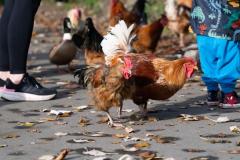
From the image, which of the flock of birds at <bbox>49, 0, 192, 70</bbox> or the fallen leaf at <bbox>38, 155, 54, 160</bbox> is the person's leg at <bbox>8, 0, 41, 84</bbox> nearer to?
the flock of birds at <bbox>49, 0, 192, 70</bbox>

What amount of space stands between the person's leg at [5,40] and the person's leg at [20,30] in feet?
0.61

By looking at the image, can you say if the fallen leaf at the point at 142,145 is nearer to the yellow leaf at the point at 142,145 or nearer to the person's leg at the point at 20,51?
the yellow leaf at the point at 142,145

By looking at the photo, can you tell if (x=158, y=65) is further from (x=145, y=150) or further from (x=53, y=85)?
(x=53, y=85)

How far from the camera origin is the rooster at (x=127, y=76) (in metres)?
6.13

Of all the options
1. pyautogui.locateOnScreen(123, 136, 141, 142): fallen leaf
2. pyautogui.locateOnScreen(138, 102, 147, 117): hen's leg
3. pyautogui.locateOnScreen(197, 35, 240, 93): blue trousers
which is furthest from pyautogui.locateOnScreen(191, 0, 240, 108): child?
pyautogui.locateOnScreen(123, 136, 141, 142): fallen leaf

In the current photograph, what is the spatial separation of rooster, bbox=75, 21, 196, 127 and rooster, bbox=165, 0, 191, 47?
18.2 ft

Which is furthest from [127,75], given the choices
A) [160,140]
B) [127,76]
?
[160,140]

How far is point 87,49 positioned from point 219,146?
375cm

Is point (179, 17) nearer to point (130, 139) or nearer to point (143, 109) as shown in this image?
point (143, 109)

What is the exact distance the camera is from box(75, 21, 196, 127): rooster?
6.13 m

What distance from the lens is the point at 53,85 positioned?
8.73 metres

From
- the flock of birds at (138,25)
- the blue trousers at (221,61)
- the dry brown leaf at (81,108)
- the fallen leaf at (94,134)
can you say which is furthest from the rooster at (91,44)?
the fallen leaf at (94,134)

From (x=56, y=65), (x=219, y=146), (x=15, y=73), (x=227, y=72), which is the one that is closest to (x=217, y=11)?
(x=227, y=72)

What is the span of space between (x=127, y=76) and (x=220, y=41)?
1320mm
